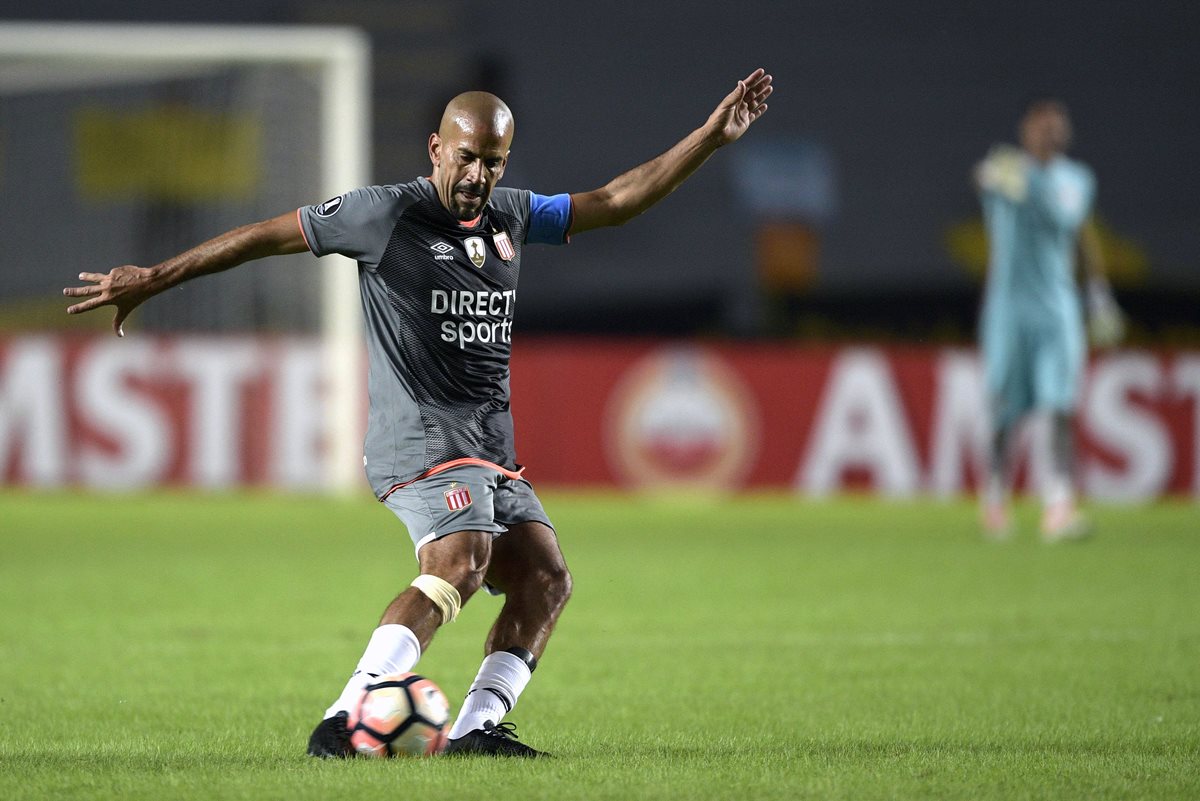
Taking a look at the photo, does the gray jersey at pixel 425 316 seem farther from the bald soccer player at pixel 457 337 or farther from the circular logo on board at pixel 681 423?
the circular logo on board at pixel 681 423

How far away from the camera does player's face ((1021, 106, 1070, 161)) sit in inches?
450

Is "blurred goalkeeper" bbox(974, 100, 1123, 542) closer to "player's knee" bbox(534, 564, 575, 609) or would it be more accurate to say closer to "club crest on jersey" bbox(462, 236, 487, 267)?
"player's knee" bbox(534, 564, 575, 609)

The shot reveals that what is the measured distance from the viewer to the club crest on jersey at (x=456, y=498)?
4.75 meters

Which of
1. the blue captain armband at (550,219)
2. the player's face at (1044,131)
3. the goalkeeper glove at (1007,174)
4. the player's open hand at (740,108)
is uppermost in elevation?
the player's face at (1044,131)

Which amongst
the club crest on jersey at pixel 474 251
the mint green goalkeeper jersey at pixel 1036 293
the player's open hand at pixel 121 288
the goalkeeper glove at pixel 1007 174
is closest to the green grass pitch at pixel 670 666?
the mint green goalkeeper jersey at pixel 1036 293

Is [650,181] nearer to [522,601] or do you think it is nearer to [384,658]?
[522,601]

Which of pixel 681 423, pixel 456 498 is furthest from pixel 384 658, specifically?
pixel 681 423

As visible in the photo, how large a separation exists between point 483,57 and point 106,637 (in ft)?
79.9

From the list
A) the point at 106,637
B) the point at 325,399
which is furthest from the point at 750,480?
the point at 106,637

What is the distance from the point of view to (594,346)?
1644 centimetres

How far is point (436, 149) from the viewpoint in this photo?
16.1ft

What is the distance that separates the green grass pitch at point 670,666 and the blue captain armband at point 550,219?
1.44 meters

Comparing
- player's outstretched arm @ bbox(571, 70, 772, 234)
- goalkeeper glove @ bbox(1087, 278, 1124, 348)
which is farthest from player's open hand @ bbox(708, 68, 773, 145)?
goalkeeper glove @ bbox(1087, 278, 1124, 348)

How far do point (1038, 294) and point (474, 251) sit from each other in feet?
24.8
